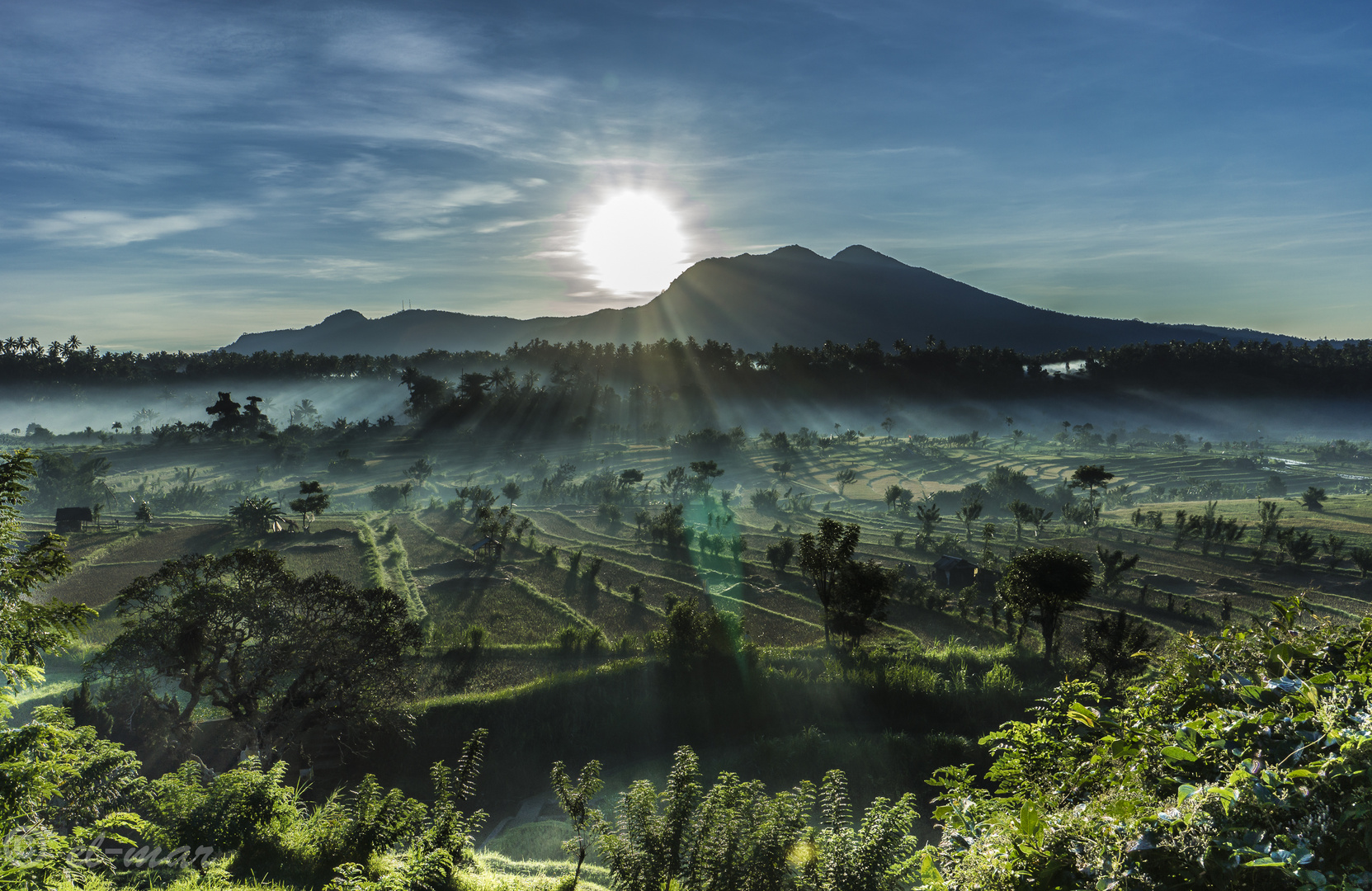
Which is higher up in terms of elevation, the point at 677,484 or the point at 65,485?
the point at 677,484

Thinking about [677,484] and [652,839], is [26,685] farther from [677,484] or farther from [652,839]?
[677,484]

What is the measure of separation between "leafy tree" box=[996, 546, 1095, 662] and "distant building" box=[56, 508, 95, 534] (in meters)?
66.5

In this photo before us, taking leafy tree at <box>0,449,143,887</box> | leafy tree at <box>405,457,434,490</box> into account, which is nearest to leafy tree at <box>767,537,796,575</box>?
leafy tree at <box>0,449,143,887</box>

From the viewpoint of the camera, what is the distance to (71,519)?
5000cm

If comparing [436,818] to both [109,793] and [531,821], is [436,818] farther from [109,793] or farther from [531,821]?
[531,821]

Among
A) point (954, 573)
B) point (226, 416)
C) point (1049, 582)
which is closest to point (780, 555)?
point (954, 573)

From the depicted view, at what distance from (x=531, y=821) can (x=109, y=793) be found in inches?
322

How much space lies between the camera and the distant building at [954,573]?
128ft

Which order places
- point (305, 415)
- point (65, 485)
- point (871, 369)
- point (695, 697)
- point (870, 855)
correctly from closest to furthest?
point (870, 855) < point (695, 697) < point (65, 485) < point (305, 415) < point (871, 369)

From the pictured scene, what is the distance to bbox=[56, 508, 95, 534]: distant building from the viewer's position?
49.7 meters

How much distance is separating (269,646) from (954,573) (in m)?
36.5

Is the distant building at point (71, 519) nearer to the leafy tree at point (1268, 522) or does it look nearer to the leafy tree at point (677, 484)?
the leafy tree at point (677, 484)

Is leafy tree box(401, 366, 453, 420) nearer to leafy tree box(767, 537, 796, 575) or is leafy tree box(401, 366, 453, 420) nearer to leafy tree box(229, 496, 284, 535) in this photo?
leafy tree box(229, 496, 284, 535)

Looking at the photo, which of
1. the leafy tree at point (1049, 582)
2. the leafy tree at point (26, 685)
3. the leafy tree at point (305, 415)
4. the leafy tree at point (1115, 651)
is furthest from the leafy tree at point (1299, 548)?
the leafy tree at point (305, 415)
